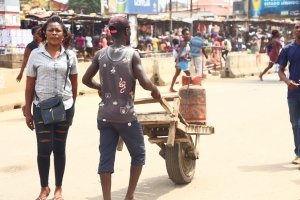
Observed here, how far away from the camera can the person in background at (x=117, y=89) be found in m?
4.11

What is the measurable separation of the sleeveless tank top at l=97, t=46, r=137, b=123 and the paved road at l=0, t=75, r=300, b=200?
104 centimetres

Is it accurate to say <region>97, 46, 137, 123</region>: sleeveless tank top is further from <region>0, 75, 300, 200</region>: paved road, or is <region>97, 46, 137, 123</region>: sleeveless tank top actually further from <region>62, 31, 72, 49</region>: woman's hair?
<region>0, 75, 300, 200</region>: paved road

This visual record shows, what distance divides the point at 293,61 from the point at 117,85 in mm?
2719

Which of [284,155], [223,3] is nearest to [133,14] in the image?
[284,155]

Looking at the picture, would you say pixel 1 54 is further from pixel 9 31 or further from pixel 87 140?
pixel 87 140

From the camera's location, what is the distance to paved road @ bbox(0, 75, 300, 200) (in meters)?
5.05

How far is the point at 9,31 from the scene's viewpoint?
2061 cm

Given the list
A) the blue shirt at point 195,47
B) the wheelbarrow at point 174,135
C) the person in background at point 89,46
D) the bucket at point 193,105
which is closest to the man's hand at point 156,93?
the wheelbarrow at point 174,135

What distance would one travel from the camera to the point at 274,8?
38969mm

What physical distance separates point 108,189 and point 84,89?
31.8 ft

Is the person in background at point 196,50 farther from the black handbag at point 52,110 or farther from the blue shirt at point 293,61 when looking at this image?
the black handbag at point 52,110

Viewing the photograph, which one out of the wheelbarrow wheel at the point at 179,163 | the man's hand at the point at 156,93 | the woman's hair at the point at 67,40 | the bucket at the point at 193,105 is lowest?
the wheelbarrow wheel at the point at 179,163

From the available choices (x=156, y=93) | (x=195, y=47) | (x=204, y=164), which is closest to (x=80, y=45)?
(x=195, y=47)

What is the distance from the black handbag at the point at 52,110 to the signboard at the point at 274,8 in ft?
116
